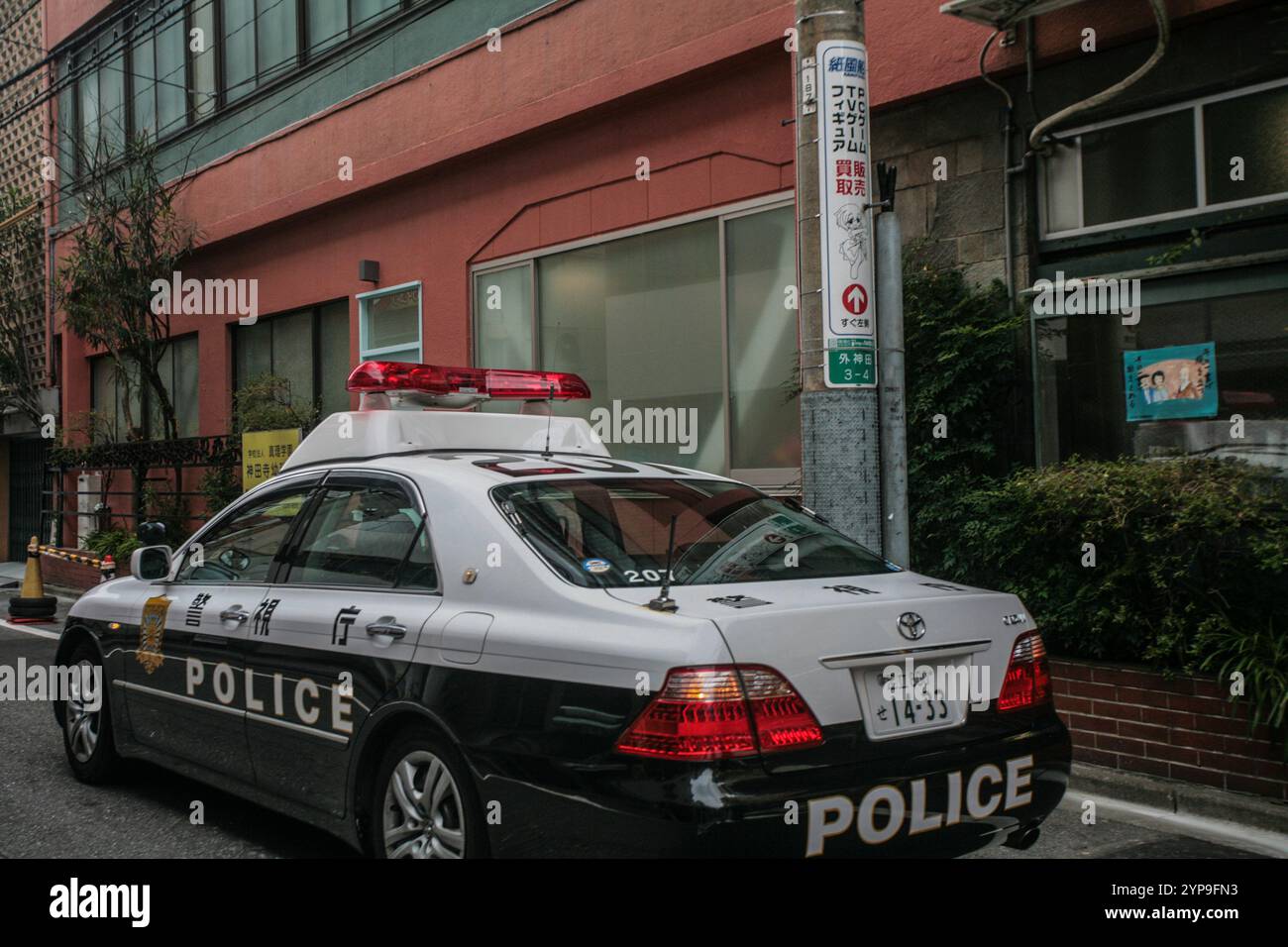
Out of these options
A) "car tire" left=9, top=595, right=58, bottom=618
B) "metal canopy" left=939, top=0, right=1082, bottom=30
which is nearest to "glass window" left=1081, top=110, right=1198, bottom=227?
"metal canopy" left=939, top=0, right=1082, bottom=30

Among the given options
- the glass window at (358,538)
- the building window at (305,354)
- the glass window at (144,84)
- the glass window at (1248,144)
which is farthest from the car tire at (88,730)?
the glass window at (144,84)

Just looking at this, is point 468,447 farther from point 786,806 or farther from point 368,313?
point 368,313

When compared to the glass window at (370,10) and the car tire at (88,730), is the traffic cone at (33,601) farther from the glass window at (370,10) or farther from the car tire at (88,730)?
the car tire at (88,730)

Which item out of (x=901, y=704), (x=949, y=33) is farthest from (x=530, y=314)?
(x=901, y=704)

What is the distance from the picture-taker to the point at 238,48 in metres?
17.0

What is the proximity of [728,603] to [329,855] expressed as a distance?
2.32 meters

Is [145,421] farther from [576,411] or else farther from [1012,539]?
[1012,539]

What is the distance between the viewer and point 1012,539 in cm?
720

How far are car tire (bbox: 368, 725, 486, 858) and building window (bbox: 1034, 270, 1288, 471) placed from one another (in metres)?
5.10

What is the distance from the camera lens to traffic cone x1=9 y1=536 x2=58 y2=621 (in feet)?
44.6

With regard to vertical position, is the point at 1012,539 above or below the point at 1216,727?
above

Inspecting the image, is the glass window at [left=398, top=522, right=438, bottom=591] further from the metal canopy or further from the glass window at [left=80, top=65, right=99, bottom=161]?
the glass window at [left=80, top=65, right=99, bottom=161]

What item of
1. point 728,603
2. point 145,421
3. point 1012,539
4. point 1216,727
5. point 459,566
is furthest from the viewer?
point 145,421

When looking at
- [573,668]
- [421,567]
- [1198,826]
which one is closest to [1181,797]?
[1198,826]
